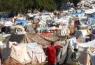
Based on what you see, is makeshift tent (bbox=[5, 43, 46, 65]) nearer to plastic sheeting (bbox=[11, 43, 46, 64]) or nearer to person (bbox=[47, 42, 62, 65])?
plastic sheeting (bbox=[11, 43, 46, 64])

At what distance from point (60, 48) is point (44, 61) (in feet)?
4.33

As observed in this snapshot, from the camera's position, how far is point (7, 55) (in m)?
19.8

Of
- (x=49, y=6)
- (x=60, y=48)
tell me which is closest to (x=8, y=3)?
(x=49, y=6)

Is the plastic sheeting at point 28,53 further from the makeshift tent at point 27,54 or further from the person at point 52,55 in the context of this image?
the person at point 52,55

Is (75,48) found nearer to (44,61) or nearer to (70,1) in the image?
(44,61)

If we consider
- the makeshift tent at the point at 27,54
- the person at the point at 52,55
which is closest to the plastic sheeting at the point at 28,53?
the makeshift tent at the point at 27,54

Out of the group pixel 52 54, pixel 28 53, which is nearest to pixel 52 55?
pixel 52 54

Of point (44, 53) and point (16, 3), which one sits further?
point (16, 3)

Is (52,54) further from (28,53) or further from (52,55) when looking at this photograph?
(28,53)

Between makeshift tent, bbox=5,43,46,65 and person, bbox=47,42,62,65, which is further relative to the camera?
makeshift tent, bbox=5,43,46,65

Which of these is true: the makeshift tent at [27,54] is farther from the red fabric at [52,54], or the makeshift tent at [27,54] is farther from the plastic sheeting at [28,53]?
the red fabric at [52,54]

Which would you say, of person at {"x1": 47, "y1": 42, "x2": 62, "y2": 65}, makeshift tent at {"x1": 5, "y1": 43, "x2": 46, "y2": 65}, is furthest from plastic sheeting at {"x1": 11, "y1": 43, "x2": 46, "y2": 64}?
person at {"x1": 47, "y1": 42, "x2": 62, "y2": 65}

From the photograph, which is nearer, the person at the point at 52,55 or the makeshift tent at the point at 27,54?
the person at the point at 52,55

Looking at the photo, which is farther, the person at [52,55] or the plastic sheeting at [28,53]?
the plastic sheeting at [28,53]
